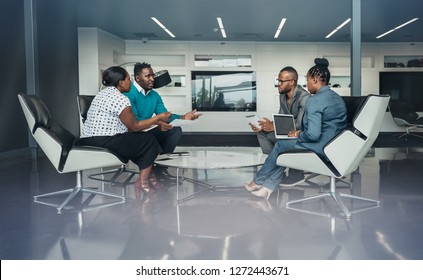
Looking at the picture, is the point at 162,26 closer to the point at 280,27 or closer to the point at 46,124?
the point at 280,27

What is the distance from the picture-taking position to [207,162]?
406cm

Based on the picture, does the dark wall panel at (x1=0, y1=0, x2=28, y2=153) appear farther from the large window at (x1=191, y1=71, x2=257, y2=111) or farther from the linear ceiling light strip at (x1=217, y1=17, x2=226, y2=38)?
the large window at (x1=191, y1=71, x2=257, y2=111)

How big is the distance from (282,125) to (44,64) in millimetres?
6008

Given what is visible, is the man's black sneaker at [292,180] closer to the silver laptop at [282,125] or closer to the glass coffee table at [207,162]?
the glass coffee table at [207,162]

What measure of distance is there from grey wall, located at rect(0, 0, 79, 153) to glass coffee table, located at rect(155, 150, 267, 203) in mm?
3826

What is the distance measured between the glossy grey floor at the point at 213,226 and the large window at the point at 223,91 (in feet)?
25.6

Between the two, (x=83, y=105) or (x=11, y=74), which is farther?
(x=11, y=74)

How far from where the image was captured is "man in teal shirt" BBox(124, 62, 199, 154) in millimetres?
5027

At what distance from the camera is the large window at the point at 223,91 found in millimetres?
12438

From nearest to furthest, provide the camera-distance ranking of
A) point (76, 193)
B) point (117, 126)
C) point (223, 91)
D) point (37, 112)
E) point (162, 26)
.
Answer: point (37, 112) < point (76, 193) < point (117, 126) < point (162, 26) < point (223, 91)

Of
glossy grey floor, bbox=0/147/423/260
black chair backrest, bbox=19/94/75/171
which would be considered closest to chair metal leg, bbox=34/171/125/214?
glossy grey floor, bbox=0/147/423/260

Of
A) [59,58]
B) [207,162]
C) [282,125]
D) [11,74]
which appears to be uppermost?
[59,58]

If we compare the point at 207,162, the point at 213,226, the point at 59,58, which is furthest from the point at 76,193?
the point at 59,58

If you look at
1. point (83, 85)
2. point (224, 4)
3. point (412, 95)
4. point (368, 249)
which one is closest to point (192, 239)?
point (368, 249)
